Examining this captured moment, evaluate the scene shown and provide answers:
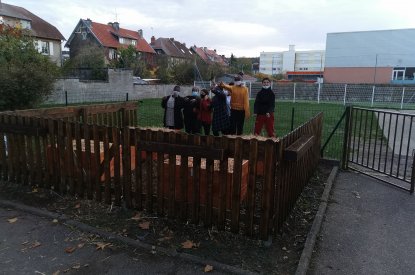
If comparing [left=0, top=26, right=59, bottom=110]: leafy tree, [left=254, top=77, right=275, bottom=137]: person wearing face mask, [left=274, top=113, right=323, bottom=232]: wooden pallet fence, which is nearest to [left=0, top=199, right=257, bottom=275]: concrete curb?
[left=274, top=113, right=323, bottom=232]: wooden pallet fence

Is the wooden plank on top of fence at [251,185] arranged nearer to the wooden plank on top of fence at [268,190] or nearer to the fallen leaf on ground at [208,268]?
the wooden plank on top of fence at [268,190]

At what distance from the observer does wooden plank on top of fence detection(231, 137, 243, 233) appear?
3.80 metres

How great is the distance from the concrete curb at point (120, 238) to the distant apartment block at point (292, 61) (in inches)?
3755

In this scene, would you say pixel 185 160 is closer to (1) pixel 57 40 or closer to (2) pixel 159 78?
(2) pixel 159 78

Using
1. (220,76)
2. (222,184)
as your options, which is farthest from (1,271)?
(220,76)

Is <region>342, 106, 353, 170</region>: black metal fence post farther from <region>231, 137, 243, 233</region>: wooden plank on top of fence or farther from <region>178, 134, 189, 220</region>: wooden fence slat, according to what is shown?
<region>178, 134, 189, 220</region>: wooden fence slat

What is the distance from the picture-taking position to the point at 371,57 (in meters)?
56.5

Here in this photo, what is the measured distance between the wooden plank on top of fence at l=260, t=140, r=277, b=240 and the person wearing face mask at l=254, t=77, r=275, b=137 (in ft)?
14.5

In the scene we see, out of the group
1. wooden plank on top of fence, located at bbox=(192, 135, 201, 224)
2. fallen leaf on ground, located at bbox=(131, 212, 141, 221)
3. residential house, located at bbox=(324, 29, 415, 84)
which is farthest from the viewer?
residential house, located at bbox=(324, 29, 415, 84)

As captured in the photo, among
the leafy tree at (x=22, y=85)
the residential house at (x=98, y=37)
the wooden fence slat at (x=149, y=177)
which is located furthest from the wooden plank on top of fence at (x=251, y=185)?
the residential house at (x=98, y=37)

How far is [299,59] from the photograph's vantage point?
105500 millimetres

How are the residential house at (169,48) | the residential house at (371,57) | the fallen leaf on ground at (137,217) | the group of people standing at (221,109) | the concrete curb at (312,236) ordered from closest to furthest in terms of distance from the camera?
1. the concrete curb at (312,236)
2. the fallen leaf on ground at (137,217)
3. the group of people standing at (221,109)
4. the residential house at (371,57)
5. the residential house at (169,48)

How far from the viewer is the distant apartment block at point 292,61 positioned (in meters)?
100

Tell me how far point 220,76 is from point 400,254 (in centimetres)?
3882
